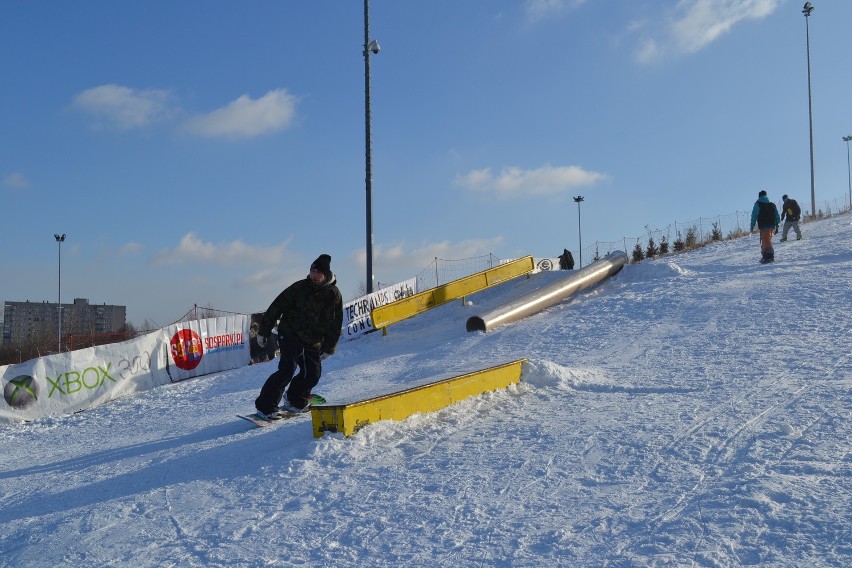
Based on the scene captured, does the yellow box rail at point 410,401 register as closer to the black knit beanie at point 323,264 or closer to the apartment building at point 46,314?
the black knit beanie at point 323,264

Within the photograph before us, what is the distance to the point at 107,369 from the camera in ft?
44.7

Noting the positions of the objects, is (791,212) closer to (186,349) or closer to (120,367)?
(186,349)

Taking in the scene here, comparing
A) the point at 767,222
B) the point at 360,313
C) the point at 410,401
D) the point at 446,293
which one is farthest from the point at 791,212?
the point at 410,401

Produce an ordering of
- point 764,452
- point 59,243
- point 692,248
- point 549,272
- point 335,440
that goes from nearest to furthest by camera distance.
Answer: point 764,452 → point 335,440 → point 549,272 → point 692,248 → point 59,243

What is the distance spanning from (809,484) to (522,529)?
5.91 feet

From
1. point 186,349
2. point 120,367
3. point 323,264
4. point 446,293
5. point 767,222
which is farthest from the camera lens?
point 446,293

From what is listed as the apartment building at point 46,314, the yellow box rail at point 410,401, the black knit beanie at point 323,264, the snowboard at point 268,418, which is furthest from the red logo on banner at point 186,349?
the apartment building at point 46,314

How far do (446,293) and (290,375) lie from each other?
10.5 m

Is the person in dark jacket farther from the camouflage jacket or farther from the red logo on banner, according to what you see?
the red logo on banner

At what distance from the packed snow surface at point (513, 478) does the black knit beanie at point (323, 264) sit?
1.32 m

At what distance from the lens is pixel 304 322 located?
6926 millimetres

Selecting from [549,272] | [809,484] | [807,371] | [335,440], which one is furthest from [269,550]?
[549,272]

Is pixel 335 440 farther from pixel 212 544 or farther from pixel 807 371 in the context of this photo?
pixel 807 371

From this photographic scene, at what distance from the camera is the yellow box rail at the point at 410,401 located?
5766 millimetres
